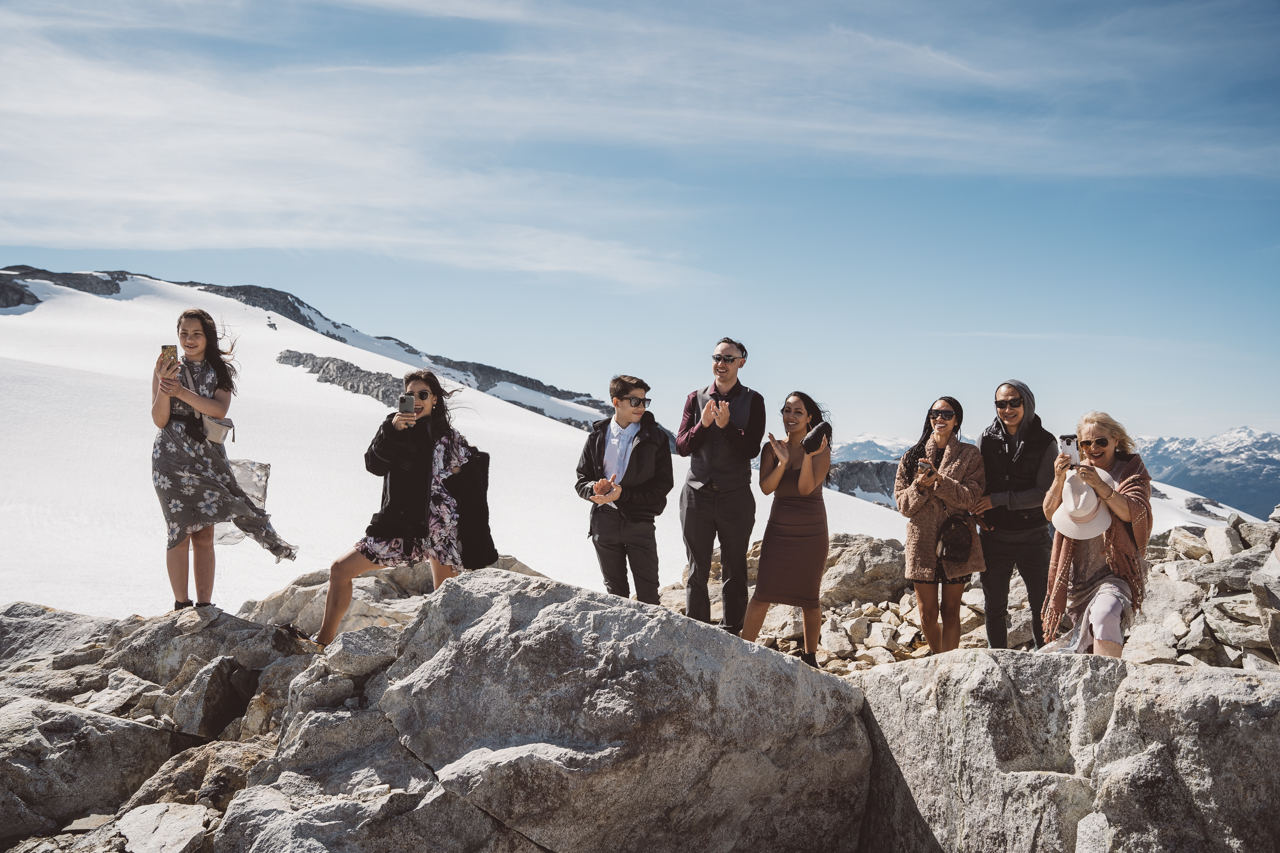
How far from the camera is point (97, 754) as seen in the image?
13.8ft

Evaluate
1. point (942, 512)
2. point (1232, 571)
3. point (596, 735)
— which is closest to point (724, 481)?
point (942, 512)

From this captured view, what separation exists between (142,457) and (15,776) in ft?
43.4

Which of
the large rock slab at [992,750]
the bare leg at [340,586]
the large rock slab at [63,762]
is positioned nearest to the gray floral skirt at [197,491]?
the bare leg at [340,586]

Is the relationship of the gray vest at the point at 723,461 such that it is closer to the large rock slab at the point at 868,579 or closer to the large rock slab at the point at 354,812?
the large rock slab at the point at 354,812

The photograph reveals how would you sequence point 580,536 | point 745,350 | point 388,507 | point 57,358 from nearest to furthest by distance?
point 388,507 < point 745,350 < point 580,536 < point 57,358

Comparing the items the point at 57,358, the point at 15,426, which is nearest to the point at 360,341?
the point at 57,358

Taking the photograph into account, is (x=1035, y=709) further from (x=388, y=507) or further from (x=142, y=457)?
(x=142, y=457)

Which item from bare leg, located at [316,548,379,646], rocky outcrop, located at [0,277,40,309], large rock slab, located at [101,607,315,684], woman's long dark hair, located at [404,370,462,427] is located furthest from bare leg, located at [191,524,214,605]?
rocky outcrop, located at [0,277,40,309]

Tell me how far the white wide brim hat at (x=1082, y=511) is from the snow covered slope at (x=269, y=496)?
24.0 ft

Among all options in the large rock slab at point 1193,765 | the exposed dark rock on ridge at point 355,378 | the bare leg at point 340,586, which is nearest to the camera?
the large rock slab at point 1193,765

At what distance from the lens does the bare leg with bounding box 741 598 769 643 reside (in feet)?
18.5

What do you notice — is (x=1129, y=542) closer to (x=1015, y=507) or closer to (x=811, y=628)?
(x=1015, y=507)

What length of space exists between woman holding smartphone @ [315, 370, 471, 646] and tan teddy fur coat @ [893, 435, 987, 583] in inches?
125

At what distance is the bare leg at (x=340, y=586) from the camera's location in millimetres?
5055
